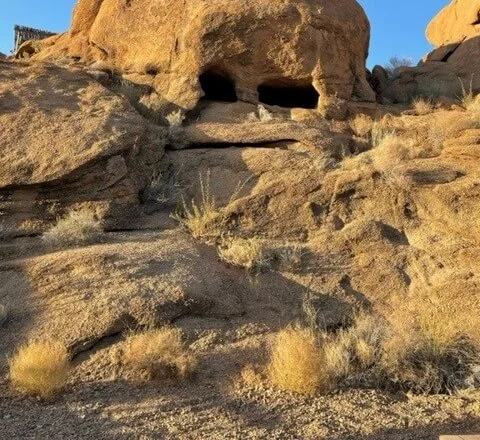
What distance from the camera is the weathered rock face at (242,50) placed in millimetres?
11633

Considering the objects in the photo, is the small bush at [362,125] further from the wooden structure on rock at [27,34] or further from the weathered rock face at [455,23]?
the wooden structure on rock at [27,34]

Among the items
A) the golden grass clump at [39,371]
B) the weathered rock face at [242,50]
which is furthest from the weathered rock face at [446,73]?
the golden grass clump at [39,371]

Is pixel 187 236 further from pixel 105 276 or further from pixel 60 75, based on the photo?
pixel 60 75

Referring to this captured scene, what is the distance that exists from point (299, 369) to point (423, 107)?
7346mm

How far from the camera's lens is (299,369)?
6020mm

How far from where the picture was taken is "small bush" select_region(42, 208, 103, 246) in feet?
26.8

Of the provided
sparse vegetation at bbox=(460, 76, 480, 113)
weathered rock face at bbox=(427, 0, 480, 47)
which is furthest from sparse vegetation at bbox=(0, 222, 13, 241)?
weathered rock face at bbox=(427, 0, 480, 47)

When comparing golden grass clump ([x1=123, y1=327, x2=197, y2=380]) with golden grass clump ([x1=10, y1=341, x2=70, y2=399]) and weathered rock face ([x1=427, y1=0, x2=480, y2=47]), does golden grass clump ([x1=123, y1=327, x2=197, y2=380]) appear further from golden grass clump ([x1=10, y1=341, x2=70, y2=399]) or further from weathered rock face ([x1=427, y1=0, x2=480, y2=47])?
weathered rock face ([x1=427, y1=0, x2=480, y2=47])

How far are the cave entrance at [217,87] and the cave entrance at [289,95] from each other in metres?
0.54

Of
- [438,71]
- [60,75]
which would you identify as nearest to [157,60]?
[60,75]

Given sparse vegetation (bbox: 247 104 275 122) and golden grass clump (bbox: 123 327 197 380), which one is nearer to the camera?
golden grass clump (bbox: 123 327 197 380)

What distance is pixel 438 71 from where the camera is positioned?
13.8m

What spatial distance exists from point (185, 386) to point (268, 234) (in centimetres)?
297

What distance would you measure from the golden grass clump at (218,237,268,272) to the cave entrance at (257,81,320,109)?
15.7 ft
